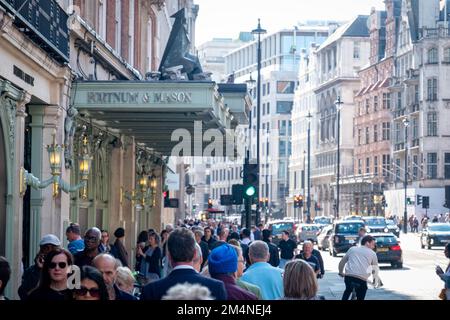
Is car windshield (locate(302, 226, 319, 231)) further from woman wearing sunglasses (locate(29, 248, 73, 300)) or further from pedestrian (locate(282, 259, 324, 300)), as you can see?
woman wearing sunglasses (locate(29, 248, 73, 300))

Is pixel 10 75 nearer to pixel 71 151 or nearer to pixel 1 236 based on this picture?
pixel 1 236

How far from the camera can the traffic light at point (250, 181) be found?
29.4m

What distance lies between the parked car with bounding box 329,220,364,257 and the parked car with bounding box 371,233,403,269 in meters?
8.56

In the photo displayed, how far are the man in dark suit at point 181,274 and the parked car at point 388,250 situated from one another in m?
35.7

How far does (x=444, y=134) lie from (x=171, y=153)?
61.4 metres

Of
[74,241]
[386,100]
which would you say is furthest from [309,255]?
[386,100]

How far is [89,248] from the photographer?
1456 cm

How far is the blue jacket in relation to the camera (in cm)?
804

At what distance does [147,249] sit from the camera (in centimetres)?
2331

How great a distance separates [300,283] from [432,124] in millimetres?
93129

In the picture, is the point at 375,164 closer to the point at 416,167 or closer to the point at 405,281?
the point at 416,167

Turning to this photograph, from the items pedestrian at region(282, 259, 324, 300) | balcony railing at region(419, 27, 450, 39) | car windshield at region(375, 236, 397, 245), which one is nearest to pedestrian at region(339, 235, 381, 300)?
pedestrian at region(282, 259, 324, 300)
